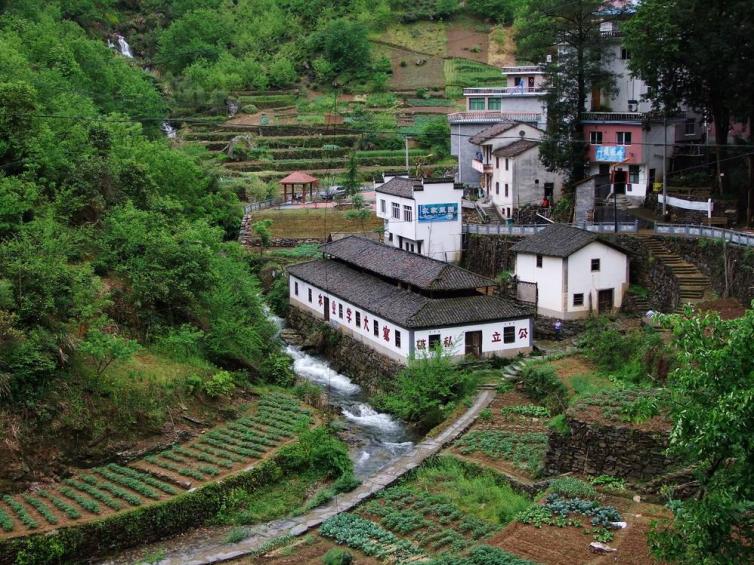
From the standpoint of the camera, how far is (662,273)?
1292 inches

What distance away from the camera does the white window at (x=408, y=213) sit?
128 ft

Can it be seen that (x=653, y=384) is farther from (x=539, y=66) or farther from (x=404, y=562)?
(x=539, y=66)

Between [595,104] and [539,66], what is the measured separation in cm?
442

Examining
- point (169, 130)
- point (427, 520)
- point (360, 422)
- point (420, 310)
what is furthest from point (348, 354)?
point (169, 130)

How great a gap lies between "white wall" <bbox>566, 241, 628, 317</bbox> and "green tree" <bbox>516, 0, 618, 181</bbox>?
838 cm

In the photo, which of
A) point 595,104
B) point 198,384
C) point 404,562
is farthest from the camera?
point 595,104

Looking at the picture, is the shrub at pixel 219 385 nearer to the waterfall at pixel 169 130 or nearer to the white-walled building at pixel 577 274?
the white-walled building at pixel 577 274

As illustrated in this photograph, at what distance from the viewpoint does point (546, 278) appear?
33.8 m

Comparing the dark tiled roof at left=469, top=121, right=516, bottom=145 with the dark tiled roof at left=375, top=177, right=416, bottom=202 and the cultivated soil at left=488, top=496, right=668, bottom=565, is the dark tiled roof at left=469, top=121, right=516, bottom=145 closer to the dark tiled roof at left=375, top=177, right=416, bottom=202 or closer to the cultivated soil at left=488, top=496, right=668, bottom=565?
the dark tiled roof at left=375, top=177, right=416, bottom=202

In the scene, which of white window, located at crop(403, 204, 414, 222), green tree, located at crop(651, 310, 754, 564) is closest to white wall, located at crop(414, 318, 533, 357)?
white window, located at crop(403, 204, 414, 222)

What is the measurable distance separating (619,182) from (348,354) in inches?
617

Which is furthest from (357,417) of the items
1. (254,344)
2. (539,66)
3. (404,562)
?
(539,66)

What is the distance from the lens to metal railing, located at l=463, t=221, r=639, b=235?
36.0 meters

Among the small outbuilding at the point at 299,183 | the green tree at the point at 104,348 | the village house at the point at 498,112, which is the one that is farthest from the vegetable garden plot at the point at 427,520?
the small outbuilding at the point at 299,183
